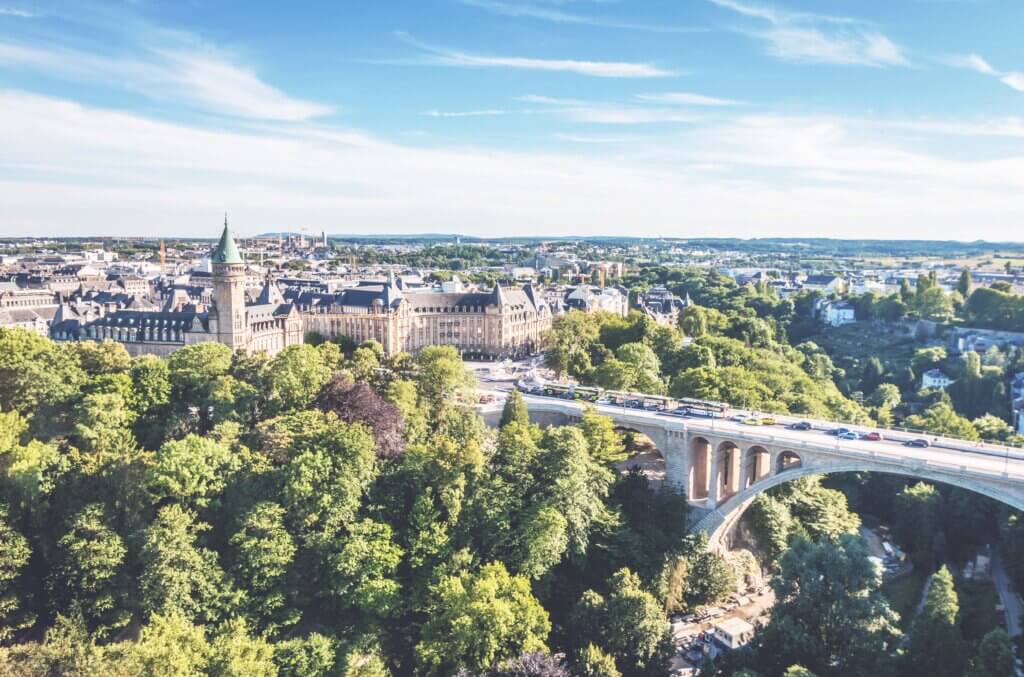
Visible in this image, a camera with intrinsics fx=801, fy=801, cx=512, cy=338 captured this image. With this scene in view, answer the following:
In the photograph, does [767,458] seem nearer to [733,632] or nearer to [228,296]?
[733,632]

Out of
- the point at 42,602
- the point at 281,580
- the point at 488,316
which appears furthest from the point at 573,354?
the point at 42,602

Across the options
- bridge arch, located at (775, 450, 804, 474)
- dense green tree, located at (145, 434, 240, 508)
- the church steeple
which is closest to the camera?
dense green tree, located at (145, 434, 240, 508)

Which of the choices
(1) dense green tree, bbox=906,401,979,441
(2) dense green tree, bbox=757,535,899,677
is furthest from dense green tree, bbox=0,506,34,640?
(1) dense green tree, bbox=906,401,979,441

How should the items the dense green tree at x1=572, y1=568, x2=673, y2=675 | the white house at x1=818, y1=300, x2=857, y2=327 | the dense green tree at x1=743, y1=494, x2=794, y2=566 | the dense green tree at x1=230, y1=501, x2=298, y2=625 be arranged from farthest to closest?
the white house at x1=818, y1=300, x2=857, y2=327, the dense green tree at x1=743, y1=494, x2=794, y2=566, the dense green tree at x1=230, y1=501, x2=298, y2=625, the dense green tree at x1=572, y1=568, x2=673, y2=675

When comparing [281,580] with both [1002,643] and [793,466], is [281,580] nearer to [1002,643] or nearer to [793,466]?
[793,466]

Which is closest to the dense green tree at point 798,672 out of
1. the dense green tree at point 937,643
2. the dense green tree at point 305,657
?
the dense green tree at point 937,643

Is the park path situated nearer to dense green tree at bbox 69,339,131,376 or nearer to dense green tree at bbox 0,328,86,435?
dense green tree at bbox 69,339,131,376
